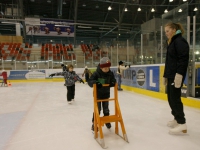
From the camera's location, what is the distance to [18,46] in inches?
639

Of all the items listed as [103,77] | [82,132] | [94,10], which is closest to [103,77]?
[103,77]

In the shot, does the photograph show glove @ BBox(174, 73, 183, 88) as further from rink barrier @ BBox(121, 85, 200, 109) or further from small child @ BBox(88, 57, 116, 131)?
rink barrier @ BBox(121, 85, 200, 109)

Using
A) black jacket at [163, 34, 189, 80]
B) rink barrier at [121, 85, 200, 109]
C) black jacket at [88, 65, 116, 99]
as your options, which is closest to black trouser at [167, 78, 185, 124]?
black jacket at [163, 34, 189, 80]

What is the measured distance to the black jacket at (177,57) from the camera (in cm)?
211

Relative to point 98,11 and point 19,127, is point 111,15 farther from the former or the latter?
point 19,127

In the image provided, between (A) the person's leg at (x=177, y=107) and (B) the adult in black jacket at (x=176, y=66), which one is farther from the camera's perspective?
(A) the person's leg at (x=177, y=107)

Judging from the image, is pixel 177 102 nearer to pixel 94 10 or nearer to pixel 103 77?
pixel 103 77

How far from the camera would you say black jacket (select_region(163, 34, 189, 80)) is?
83.0 inches

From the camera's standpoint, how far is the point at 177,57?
2254mm

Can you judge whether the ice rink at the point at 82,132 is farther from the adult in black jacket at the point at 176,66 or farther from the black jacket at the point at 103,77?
the black jacket at the point at 103,77

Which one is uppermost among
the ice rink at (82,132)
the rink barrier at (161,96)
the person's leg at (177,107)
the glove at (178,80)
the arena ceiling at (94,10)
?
the arena ceiling at (94,10)

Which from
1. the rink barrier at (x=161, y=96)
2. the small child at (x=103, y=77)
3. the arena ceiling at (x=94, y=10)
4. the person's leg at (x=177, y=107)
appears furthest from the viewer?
the arena ceiling at (x=94, y=10)

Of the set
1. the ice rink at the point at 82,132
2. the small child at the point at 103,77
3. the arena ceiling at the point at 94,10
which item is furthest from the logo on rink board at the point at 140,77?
the arena ceiling at the point at 94,10

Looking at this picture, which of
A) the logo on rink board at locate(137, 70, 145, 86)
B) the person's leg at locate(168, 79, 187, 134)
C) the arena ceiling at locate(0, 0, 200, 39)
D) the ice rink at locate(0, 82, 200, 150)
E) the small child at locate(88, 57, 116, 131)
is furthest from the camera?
the arena ceiling at locate(0, 0, 200, 39)
